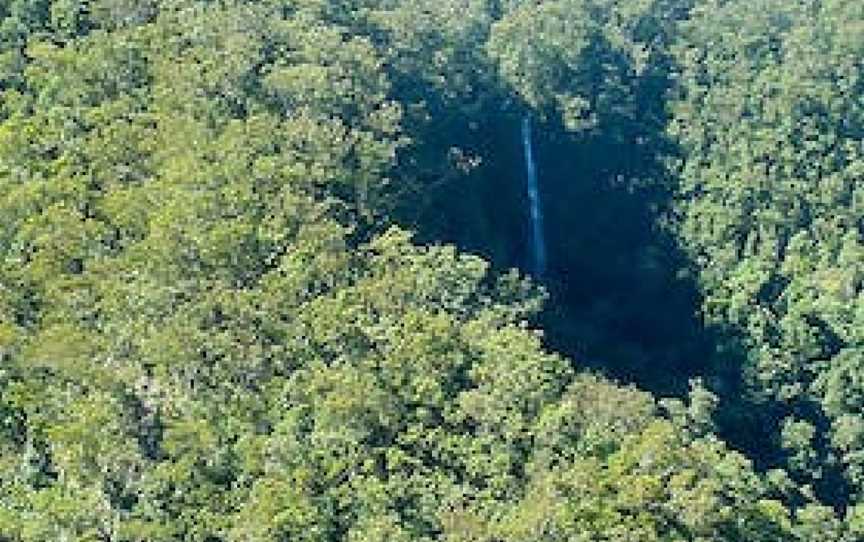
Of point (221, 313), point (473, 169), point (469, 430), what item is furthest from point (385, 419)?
point (473, 169)

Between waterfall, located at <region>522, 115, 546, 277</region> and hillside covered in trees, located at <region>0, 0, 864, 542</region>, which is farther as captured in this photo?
waterfall, located at <region>522, 115, 546, 277</region>

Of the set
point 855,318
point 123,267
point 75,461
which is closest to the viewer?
point 75,461

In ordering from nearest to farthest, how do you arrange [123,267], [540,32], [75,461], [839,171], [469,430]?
[75,461]
[469,430]
[123,267]
[839,171]
[540,32]

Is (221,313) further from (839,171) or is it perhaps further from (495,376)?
(839,171)

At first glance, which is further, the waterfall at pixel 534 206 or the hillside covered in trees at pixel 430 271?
the waterfall at pixel 534 206
